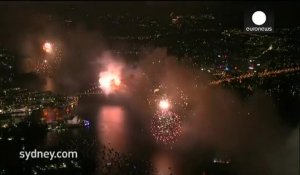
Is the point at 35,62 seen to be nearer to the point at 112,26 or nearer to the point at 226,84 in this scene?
the point at 112,26

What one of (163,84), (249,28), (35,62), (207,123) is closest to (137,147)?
(207,123)
